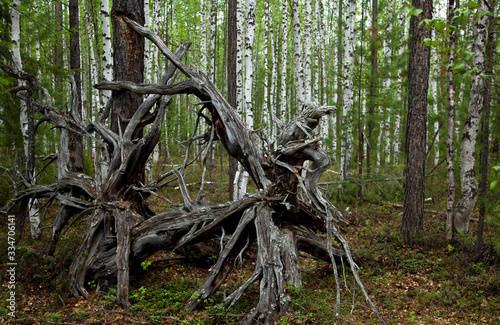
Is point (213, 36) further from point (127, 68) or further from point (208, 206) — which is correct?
point (208, 206)

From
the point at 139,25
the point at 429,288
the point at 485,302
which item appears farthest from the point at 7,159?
the point at 485,302

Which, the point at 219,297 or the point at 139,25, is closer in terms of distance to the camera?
the point at 219,297

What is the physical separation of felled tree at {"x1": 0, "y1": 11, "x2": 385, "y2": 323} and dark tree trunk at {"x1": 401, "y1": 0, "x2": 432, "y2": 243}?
2628mm

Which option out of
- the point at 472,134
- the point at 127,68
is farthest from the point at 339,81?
the point at 127,68

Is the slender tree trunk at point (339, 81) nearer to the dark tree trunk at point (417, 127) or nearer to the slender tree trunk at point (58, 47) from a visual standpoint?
the dark tree trunk at point (417, 127)

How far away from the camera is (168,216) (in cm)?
571

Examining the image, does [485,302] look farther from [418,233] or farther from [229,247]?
[229,247]

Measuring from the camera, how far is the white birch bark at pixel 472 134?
6770mm

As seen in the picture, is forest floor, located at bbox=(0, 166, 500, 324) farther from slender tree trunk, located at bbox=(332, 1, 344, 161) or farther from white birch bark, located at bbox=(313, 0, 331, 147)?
white birch bark, located at bbox=(313, 0, 331, 147)

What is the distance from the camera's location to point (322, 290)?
19.0 ft

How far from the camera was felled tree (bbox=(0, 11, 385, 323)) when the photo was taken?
489 centimetres

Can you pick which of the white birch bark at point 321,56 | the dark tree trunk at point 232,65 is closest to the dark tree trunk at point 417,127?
the dark tree trunk at point 232,65

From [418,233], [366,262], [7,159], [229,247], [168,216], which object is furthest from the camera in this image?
[7,159]

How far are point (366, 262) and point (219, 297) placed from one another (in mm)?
3305
